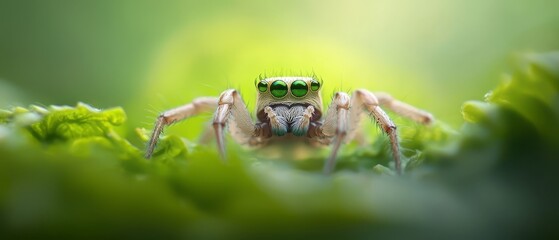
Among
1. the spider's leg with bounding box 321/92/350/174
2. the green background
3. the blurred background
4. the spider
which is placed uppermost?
the blurred background

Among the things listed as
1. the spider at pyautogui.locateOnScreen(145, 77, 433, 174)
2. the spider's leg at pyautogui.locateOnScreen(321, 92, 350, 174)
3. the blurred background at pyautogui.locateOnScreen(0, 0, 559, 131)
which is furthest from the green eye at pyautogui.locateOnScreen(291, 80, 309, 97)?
the blurred background at pyautogui.locateOnScreen(0, 0, 559, 131)

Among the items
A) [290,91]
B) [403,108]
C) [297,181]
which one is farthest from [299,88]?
[297,181]

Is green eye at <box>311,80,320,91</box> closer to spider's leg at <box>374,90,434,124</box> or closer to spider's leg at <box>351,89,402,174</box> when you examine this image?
spider's leg at <box>351,89,402,174</box>

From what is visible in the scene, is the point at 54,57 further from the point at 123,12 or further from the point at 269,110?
the point at 269,110

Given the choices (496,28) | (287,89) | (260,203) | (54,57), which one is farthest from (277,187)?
(54,57)

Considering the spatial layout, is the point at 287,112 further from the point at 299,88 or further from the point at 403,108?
the point at 403,108
